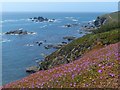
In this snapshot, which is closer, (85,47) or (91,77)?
(91,77)

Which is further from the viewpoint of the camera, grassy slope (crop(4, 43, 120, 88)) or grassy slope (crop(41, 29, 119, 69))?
grassy slope (crop(41, 29, 119, 69))

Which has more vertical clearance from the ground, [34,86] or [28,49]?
[34,86]

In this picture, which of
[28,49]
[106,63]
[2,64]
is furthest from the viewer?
[28,49]

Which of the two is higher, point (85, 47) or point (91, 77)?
point (91, 77)

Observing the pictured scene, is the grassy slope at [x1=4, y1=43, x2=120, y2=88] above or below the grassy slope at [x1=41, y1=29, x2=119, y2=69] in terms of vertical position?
above

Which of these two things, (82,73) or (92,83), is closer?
(92,83)

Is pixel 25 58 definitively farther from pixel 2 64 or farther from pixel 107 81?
pixel 107 81

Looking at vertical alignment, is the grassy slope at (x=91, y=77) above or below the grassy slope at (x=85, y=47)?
above

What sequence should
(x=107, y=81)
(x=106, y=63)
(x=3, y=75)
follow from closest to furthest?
(x=107, y=81) < (x=106, y=63) < (x=3, y=75)

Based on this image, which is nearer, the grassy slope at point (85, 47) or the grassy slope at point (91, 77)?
the grassy slope at point (91, 77)

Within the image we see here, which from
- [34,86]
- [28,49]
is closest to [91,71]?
[34,86]
